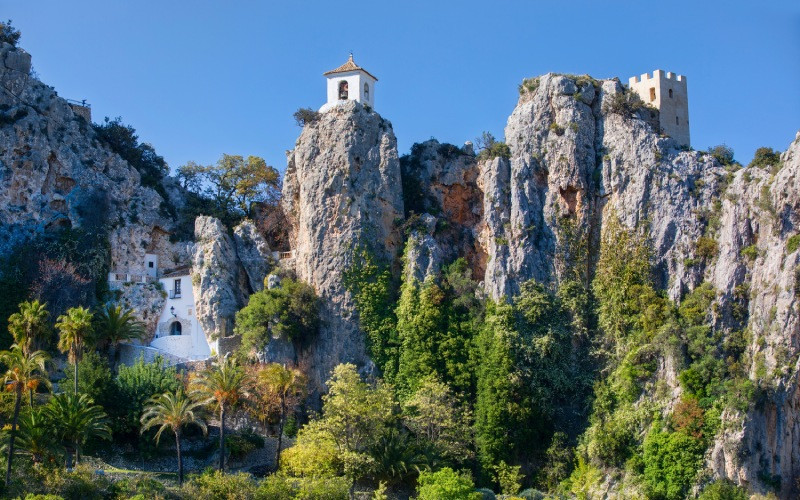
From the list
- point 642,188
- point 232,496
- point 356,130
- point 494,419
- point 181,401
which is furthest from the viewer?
point 356,130

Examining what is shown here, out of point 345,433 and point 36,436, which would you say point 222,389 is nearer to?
point 345,433

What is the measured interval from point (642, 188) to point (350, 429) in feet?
66.0

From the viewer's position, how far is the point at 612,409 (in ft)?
178

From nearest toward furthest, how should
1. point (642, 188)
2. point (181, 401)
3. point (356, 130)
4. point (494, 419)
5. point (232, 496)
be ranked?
point (232, 496) < point (181, 401) < point (494, 419) < point (642, 188) < point (356, 130)

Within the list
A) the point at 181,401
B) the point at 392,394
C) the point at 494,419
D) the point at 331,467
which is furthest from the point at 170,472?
the point at 494,419

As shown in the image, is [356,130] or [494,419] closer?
[494,419]

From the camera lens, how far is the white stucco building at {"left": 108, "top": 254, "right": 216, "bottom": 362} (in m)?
60.8

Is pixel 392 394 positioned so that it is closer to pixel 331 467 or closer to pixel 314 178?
pixel 331 467

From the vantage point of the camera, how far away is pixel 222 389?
1970 inches

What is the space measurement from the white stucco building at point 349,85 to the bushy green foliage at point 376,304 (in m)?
9.46

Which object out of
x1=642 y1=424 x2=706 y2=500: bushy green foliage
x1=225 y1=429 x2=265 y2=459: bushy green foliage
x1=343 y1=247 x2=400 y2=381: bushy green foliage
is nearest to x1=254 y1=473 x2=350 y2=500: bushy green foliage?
x1=225 y1=429 x2=265 y2=459: bushy green foliage

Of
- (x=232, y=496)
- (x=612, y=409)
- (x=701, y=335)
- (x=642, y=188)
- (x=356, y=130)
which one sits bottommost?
(x=232, y=496)

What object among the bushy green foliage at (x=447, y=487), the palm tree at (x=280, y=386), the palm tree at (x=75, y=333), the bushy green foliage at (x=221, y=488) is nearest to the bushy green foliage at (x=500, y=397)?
the bushy green foliage at (x=447, y=487)

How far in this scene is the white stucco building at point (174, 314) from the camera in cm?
6084
